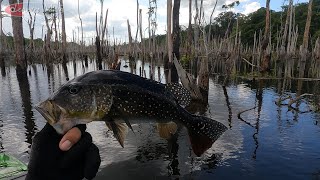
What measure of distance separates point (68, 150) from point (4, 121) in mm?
10081

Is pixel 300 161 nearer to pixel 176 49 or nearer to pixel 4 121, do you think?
pixel 4 121

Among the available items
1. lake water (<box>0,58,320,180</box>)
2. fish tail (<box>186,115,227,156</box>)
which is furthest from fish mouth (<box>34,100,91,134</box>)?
lake water (<box>0,58,320,180</box>)

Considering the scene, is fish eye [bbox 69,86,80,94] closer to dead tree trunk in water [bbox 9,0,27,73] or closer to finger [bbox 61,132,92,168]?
finger [bbox 61,132,92,168]

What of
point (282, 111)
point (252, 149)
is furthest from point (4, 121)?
point (282, 111)

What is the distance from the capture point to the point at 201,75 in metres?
13.0

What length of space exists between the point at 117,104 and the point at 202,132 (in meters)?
1.28

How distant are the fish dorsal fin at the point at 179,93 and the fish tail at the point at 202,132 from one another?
A: 0.26m

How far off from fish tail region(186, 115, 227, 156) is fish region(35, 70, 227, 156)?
0.5 inches

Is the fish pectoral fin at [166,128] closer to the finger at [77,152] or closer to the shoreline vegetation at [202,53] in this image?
the finger at [77,152]

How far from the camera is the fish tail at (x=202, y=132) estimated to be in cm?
362

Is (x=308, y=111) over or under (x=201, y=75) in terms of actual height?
under

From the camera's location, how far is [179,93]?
3449mm

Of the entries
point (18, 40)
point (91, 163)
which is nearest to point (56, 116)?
point (91, 163)

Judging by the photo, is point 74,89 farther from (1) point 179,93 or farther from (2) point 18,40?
(2) point 18,40
